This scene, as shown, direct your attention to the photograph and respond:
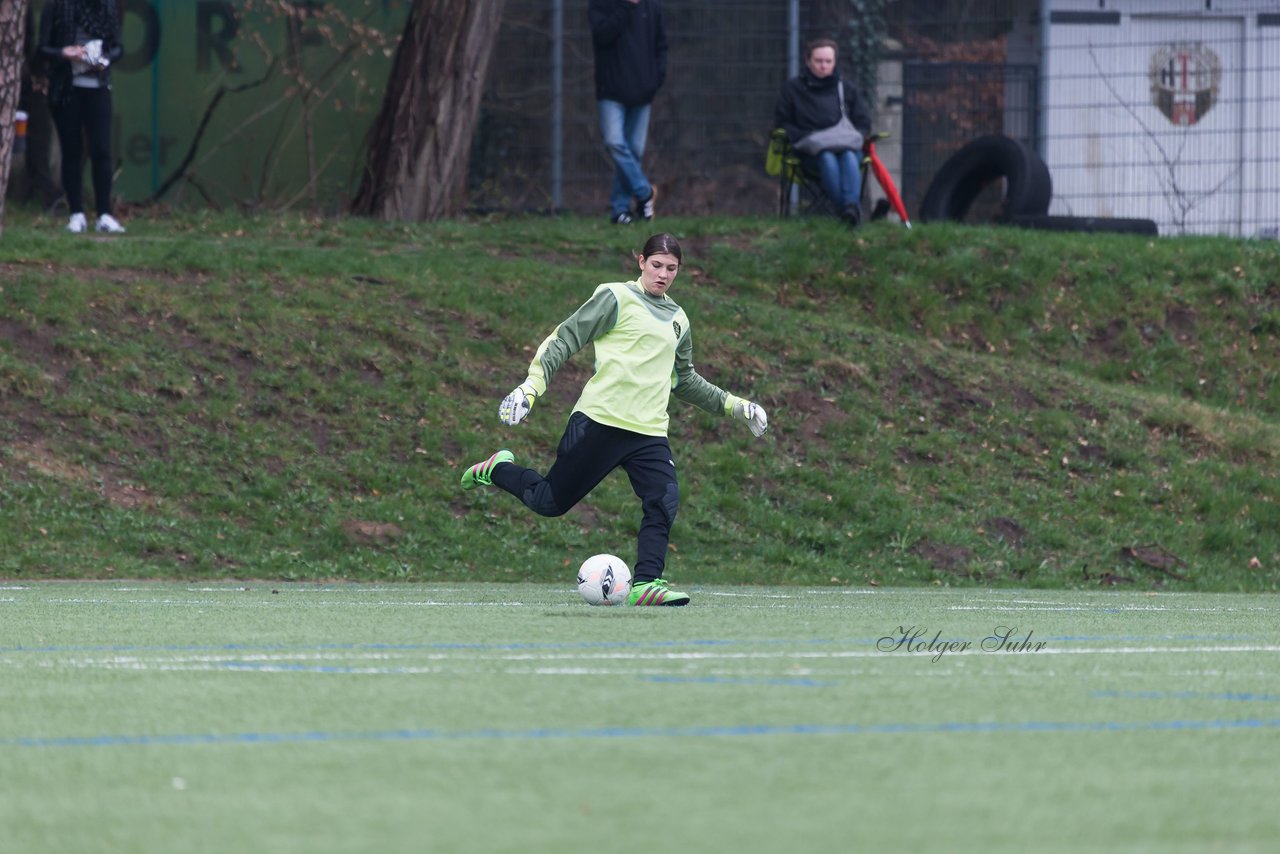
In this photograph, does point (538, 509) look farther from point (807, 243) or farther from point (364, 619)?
point (807, 243)

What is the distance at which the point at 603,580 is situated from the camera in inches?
326

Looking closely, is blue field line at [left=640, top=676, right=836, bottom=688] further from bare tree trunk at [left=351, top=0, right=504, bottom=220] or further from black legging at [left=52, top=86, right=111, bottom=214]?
bare tree trunk at [left=351, top=0, right=504, bottom=220]

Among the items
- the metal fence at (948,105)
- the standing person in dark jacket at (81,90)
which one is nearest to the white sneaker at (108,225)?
the standing person in dark jacket at (81,90)

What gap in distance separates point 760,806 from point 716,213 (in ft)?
58.4

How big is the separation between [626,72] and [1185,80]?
667 centimetres

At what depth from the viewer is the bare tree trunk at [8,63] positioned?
1471cm

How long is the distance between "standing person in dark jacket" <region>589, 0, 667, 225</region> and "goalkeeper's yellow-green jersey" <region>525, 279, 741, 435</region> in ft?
29.5

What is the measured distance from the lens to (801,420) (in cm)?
1413

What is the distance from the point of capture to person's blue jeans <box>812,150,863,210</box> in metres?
17.5

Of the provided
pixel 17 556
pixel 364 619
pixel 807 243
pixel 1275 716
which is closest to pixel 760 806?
pixel 1275 716

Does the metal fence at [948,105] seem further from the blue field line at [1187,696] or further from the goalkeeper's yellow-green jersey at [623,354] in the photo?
the blue field line at [1187,696]

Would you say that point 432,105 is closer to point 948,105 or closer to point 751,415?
point 948,105

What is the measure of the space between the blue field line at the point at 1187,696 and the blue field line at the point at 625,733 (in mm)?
465
